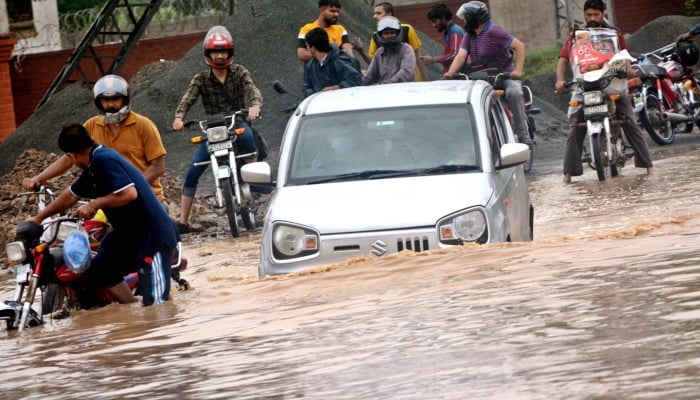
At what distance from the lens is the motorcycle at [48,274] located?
9625mm

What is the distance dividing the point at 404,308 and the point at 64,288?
8.59ft

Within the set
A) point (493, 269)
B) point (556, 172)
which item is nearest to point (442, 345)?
point (493, 269)

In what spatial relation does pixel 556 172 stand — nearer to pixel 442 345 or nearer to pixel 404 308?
pixel 404 308

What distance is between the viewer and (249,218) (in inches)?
610

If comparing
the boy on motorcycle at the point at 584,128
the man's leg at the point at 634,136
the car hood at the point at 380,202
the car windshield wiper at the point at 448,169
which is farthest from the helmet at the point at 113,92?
the man's leg at the point at 634,136

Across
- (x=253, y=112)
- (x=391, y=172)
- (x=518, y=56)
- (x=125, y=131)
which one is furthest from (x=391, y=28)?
(x=391, y=172)

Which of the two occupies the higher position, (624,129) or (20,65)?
(20,65)

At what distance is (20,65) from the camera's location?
33.7 metres

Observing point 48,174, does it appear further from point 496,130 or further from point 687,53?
point 687,53

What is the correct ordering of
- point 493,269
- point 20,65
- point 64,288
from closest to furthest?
point 493,269 → point 64,288 → point 20,65

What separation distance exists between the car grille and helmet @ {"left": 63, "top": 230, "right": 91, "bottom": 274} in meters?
1.86

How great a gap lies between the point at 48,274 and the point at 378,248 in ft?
6.48

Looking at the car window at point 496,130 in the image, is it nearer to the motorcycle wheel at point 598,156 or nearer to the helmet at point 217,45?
the helmet at point 217,45

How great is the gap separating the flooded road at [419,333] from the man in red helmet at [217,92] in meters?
3.67
